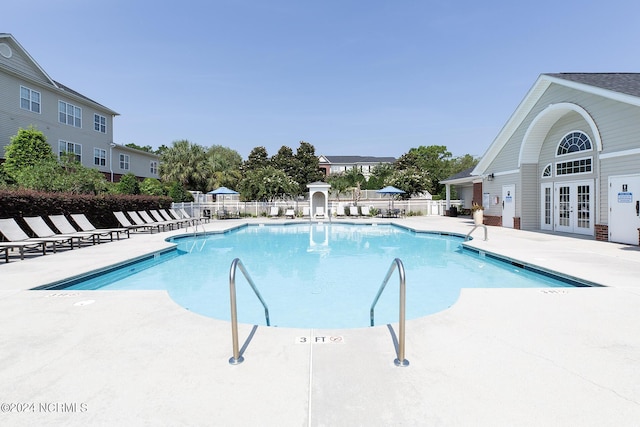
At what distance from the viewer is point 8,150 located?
1706 centimetres

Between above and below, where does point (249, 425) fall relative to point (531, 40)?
below

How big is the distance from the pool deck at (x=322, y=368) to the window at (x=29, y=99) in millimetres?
20649

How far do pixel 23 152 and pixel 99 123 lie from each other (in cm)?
938

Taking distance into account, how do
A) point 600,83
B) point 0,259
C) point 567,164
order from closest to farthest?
point 0,259, point 600,83, point 567,164

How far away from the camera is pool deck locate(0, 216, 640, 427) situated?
2.30 meters

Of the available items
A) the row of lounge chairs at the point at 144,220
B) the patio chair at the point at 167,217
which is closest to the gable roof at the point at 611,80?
the row of lounge chairs at the point at 144,220

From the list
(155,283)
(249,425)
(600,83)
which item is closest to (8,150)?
(155,283)

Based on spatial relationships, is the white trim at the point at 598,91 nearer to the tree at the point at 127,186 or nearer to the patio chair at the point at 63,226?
the patio chair at the point at 63,226

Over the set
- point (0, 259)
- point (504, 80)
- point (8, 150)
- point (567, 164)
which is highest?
point (504, 80)

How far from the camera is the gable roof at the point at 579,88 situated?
35.6 feet

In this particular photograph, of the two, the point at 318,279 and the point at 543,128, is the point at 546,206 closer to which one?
the point at 543,128

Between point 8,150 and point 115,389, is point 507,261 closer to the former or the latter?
point 115,389

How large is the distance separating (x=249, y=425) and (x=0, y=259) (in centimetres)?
1026

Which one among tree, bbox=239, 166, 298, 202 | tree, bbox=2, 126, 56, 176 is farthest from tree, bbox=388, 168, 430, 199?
tree, bbox=2, 126, 56, 176
